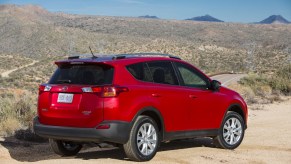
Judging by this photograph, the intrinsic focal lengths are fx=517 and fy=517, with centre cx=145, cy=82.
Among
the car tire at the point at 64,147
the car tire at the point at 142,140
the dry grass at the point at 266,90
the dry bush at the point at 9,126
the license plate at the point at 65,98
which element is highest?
the license plate at the point at 65,98

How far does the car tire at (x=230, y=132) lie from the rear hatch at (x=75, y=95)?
279cm

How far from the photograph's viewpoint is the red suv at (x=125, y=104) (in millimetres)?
7219

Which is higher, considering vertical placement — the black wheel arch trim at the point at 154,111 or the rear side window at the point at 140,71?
the rear side window at the point at 140,71

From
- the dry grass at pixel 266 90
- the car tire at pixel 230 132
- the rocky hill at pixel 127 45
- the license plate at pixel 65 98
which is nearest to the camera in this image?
the license plate at pixel 65 98

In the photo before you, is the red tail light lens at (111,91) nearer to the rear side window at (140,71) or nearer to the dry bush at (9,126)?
the rear side window at (140,71)

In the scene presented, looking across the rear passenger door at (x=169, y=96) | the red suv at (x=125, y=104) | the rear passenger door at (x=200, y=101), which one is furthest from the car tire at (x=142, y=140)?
the rear passenger door at (x=200, y=101)

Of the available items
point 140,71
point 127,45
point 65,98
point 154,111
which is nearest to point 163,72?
point 140,71

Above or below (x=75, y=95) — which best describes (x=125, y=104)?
below

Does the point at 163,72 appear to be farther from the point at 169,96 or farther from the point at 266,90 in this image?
the point at 266,90

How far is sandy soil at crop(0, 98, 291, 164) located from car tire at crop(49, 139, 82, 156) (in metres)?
0.10

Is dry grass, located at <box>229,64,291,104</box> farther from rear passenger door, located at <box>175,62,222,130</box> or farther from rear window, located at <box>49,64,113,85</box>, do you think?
rear window, located at <box>49,64,113,85</box>

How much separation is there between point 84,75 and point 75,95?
0.38 metres

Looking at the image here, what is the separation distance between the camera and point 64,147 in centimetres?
854

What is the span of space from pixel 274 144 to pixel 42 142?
4625 millimetres
